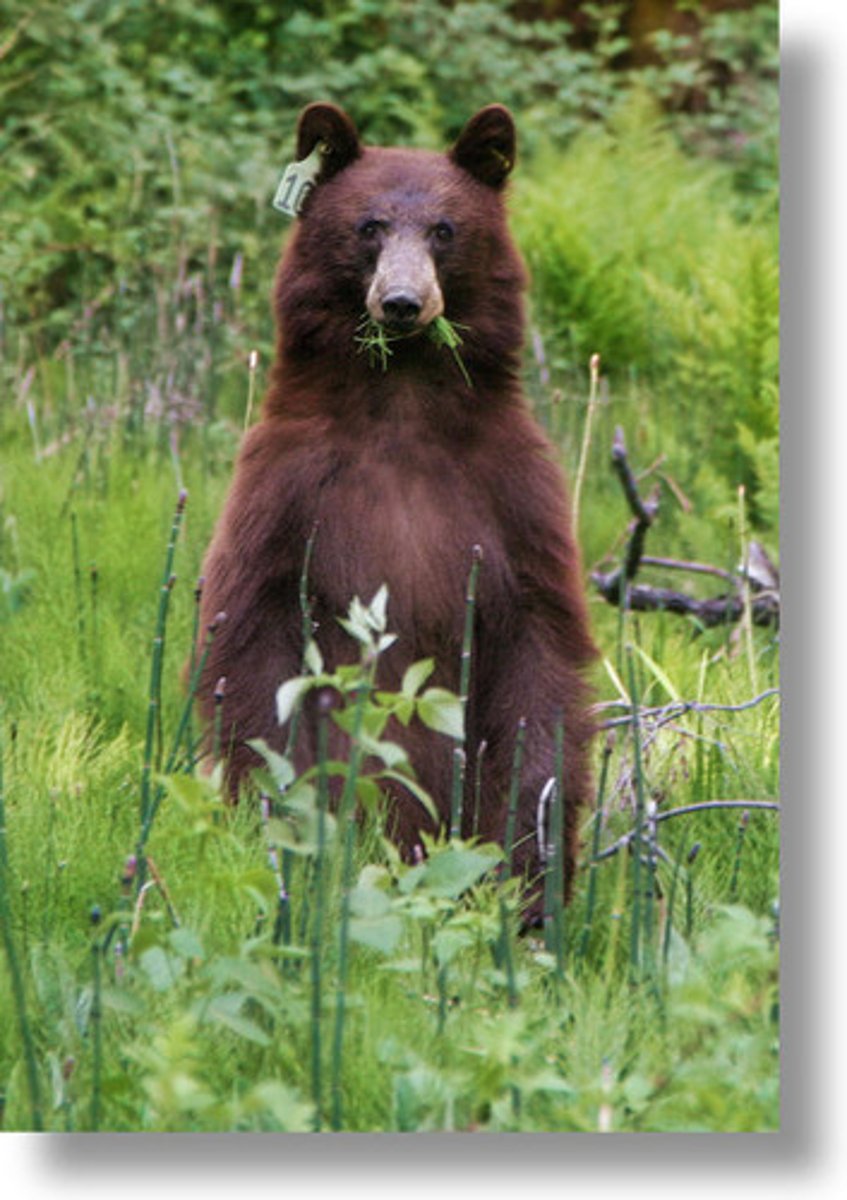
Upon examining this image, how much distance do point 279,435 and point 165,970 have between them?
1330mm

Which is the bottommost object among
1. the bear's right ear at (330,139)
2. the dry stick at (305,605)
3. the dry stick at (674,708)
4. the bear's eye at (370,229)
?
the dry stick at (674,708)

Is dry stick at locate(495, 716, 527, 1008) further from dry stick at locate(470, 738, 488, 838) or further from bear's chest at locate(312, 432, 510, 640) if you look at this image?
bear's chest at locate(312, 432, 510, 640)

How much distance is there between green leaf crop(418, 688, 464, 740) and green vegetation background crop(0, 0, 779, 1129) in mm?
236

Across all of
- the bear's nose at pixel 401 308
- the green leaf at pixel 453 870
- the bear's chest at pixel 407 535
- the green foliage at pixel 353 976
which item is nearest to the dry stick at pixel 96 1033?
the green foliage at pixel 353 976

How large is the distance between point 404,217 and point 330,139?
243 millimetres

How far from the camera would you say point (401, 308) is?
3969 millimetres

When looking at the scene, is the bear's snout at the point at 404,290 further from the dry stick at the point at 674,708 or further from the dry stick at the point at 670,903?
the dry stick at the point at 670,903

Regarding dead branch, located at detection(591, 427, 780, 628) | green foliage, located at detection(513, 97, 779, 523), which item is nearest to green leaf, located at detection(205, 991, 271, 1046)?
dead branch, located at detection(591, 427, 780, 628)

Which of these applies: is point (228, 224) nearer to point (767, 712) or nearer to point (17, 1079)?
point (767, 712)

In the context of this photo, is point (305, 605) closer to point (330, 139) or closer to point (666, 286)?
point (330, 139)

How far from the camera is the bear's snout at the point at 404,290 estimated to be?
397 centimetres

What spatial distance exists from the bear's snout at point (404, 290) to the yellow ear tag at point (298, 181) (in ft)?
0.83

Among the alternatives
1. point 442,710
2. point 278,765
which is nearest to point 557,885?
point 442,710

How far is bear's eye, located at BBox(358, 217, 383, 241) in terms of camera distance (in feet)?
13.7
